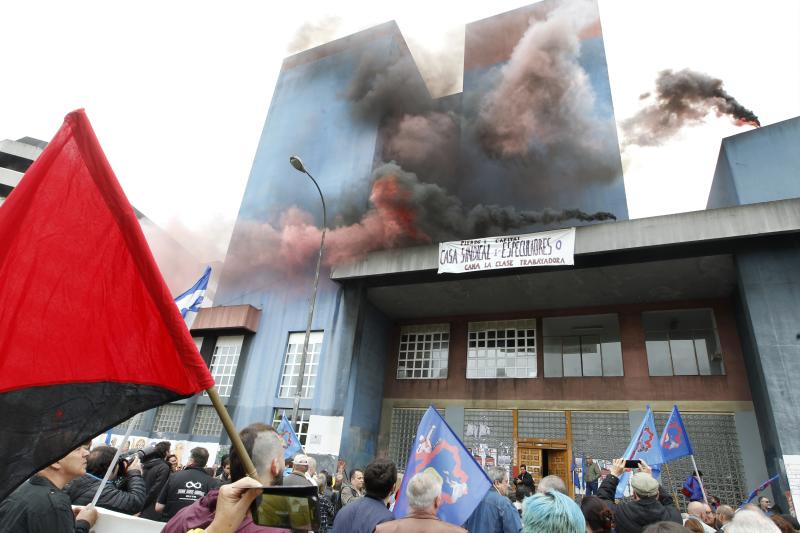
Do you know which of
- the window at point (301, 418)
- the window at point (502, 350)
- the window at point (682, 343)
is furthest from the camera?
the window at point (502, 350)

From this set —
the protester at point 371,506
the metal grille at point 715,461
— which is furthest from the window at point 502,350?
the protester at point 371,506

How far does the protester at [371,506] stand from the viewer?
138 inches

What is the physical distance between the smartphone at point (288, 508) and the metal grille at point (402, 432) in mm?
16357

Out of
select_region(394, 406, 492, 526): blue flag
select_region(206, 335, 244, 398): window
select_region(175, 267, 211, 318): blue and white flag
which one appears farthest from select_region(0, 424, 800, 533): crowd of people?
select_region(206, 335, 244, 398): window

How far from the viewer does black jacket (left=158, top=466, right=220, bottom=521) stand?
4.92 m

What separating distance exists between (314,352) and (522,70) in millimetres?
20274

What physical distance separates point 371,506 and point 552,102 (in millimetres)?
26146

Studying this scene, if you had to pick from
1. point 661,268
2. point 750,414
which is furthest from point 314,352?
point 750,414

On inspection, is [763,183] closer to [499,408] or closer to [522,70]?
[499,408]

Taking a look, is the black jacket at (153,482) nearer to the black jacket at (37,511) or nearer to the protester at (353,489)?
the protester at (353,489)

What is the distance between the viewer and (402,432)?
17.9 m

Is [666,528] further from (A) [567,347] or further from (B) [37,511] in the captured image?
(A) [567,347]

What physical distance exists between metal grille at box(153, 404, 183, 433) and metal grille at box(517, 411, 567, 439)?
14158 mm

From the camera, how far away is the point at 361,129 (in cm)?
2416
